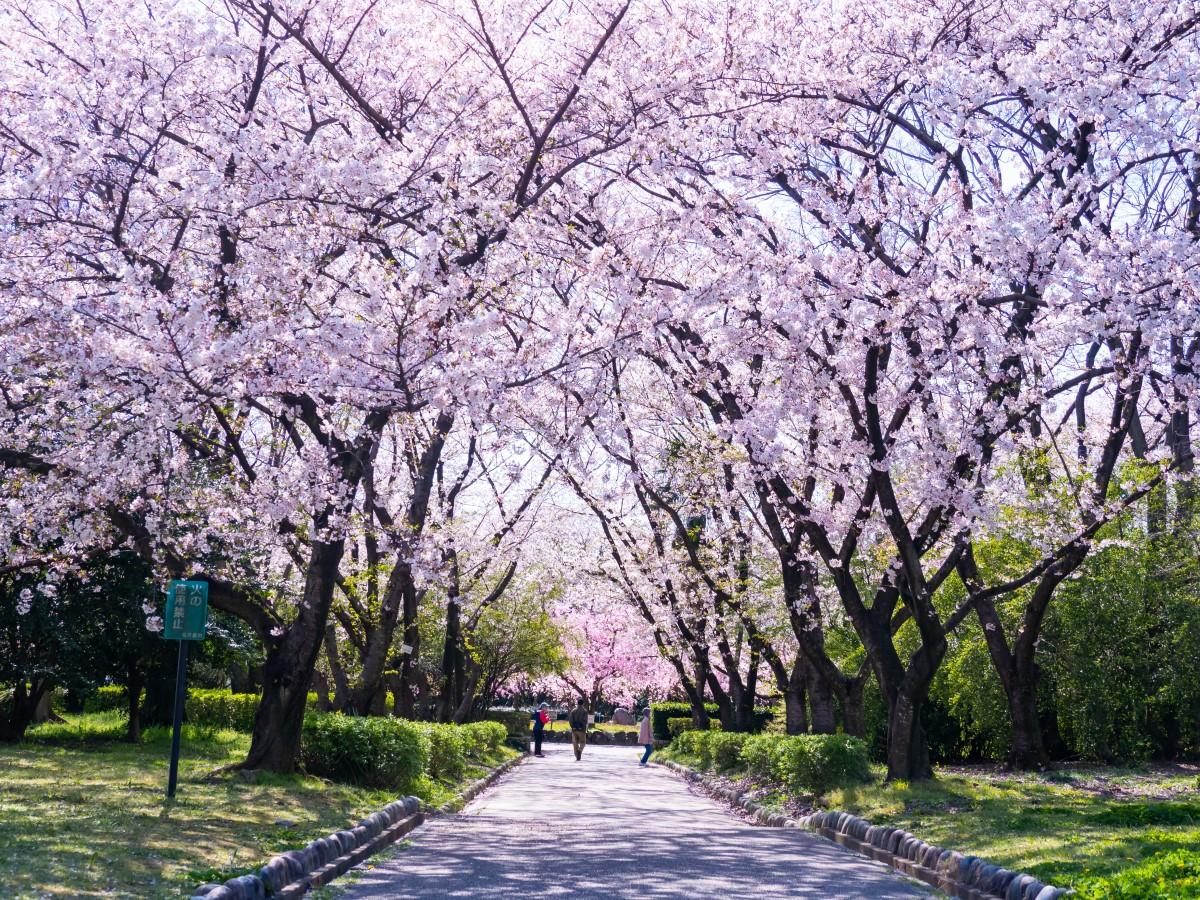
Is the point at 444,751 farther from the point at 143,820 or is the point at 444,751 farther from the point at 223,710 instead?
the point at 223,710

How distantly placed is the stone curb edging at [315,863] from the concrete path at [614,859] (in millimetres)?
226

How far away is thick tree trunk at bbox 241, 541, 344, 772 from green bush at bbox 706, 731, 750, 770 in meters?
10.7

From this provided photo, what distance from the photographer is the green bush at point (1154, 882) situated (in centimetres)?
689

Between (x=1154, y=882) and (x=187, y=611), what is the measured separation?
8.24 metres

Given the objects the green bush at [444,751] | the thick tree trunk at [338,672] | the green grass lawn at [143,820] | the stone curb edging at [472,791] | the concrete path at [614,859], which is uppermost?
the thick tree trunk at [338,672]

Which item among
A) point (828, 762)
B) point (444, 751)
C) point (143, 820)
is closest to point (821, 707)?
point (828, 762)

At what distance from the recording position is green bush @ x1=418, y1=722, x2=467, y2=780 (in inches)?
743

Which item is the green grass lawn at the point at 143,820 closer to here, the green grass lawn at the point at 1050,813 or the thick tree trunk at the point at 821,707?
the green grass lawn at the point at 1050,813

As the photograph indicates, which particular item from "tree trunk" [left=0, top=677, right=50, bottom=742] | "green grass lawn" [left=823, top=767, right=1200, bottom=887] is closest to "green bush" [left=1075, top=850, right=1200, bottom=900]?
"green grass lawn" [left=823, top=767, right=1200, bottom=887]

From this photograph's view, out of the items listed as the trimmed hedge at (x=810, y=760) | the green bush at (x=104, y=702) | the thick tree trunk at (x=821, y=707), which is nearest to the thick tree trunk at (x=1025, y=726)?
the thick tree trunk at (x=821, y=707)

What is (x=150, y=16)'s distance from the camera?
444 inches

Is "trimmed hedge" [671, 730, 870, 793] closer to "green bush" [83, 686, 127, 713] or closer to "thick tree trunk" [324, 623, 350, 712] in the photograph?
"thick tree trunk" [324, 623, 350, 712]

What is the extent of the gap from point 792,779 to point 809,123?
8785 mm

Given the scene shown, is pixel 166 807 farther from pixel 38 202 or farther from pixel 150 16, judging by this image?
pixel 150 16
